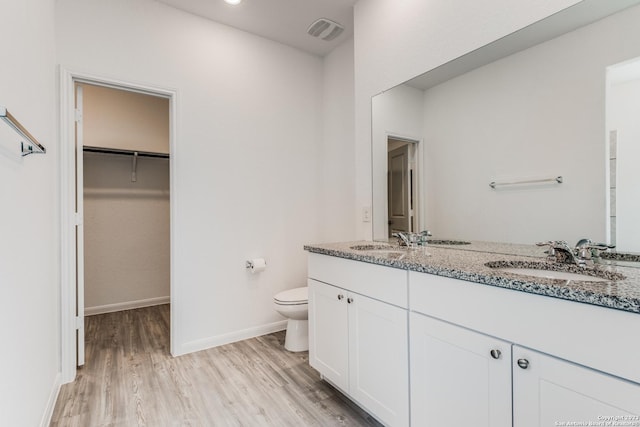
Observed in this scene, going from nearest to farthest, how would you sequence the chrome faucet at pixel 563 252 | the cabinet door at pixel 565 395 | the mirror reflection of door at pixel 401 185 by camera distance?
the cabinet door at pixel 565 395
the chrome faucet at pixel 563 252
the mirror reflection of door at pixel 401 185

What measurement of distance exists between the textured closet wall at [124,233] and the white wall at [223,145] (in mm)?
1593

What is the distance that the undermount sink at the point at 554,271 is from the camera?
3.68ft

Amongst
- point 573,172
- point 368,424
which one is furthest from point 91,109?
point 573,172

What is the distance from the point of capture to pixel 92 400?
186cm

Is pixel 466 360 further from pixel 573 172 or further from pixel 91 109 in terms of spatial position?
pixel 91 109

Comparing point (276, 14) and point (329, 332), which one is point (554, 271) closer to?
point (329, 332)

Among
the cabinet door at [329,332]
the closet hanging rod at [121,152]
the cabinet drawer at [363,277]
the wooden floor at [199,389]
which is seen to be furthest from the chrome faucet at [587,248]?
the closet hanging rod at [121,152]

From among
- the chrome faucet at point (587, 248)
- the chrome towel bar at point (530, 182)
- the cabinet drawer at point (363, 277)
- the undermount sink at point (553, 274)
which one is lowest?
the cabinet drawer at point (363, 277)

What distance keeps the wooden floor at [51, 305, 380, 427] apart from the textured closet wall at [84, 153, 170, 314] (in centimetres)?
92

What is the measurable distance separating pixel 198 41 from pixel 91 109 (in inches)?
68.7

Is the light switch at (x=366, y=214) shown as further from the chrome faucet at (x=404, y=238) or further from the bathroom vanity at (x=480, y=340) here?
the bathroom vanity at (x=480, y=340)

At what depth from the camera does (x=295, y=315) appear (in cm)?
246

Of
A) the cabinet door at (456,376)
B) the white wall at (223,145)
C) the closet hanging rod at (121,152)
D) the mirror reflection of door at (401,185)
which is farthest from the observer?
the closet hanging rod at (121,152)

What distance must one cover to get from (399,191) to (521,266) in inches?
39.7
